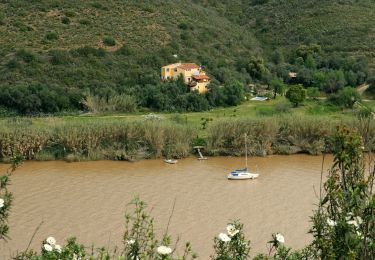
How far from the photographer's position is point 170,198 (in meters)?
19.6

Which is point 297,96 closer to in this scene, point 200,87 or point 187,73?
point 200,87

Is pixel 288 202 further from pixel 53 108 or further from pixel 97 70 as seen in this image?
pixel 97 70

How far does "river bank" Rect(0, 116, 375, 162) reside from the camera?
1011 inches

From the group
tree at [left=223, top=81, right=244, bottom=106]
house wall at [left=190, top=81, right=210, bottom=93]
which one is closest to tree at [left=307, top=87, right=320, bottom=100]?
tree at [left=223, top=81, right=244, bottom=106]

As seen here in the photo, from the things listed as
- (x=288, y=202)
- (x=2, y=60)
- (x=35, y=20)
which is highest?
(x=35, y=20)

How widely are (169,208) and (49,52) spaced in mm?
24257

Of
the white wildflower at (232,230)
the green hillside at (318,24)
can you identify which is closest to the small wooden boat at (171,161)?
the white wildflower at (232,230)

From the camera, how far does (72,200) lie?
19.5 meters

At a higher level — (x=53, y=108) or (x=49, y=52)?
(x=49, y=52)

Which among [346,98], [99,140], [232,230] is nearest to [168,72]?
[346,98]

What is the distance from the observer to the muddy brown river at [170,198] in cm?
1612

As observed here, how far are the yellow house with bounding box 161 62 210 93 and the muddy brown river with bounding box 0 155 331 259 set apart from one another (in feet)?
37.6

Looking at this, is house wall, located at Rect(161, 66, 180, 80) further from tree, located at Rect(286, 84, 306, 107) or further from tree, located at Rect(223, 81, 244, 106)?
tree, located at Rect(286, 84, 306, 107)

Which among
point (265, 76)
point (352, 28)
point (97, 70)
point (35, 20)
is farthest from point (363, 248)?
point (352, 28)
